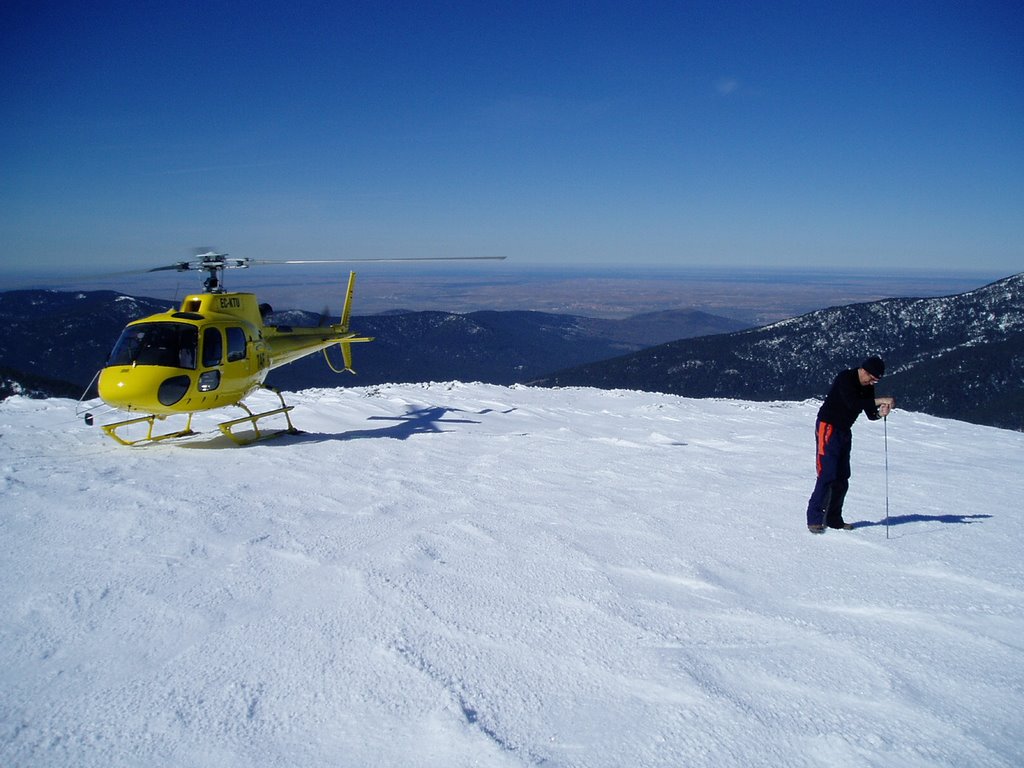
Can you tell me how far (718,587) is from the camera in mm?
4148

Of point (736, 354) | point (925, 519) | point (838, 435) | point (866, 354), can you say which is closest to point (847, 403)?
point (838, 435)

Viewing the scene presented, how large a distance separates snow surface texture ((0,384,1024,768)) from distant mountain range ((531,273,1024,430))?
43.0 metres

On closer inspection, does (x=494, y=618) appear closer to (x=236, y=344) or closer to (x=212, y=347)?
(x=212, y=347)

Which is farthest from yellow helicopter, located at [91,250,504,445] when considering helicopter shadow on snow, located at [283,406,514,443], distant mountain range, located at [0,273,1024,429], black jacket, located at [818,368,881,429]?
distant mountain range, located at [0,273,1024,429]

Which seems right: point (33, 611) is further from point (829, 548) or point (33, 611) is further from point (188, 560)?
point (829, 548)

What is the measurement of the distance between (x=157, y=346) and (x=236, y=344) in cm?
132

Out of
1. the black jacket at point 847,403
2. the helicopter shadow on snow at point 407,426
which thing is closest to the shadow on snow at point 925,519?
the black jacket at point 847,403

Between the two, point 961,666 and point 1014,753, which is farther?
point 961,666

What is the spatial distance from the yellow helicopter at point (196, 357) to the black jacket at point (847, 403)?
709 centimetres

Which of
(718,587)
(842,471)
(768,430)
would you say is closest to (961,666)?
(718,587)

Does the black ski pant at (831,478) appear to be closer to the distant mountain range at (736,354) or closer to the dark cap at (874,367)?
the dark cap at (874,367)

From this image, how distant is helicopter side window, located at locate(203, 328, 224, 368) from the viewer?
8789 millimetres

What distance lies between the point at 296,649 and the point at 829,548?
4467 millimetres

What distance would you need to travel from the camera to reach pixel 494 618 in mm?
3623
